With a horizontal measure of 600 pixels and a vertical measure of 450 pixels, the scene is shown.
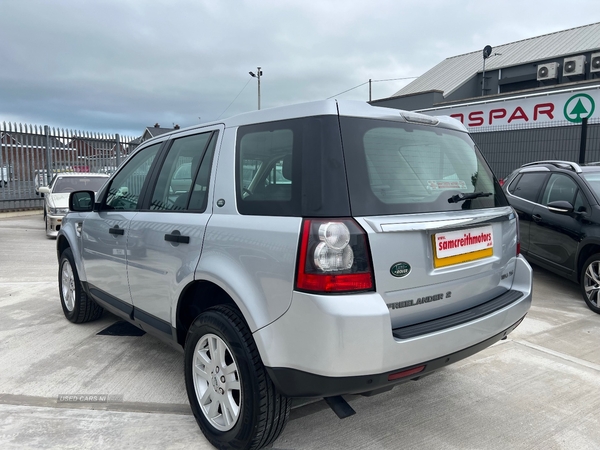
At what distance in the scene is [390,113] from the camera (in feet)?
8.04

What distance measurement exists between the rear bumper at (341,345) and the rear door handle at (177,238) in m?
0.80

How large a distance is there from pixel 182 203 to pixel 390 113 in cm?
136

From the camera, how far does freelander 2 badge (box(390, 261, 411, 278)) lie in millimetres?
2094

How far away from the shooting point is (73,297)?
4551mm

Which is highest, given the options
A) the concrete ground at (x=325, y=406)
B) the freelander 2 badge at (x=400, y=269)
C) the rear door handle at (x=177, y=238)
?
the rear door handle at (x=177, y=238)

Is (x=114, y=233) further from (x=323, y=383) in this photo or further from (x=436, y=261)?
(x=436, y=261)

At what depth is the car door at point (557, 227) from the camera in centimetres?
539

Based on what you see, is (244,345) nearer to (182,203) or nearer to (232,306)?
(232,306)

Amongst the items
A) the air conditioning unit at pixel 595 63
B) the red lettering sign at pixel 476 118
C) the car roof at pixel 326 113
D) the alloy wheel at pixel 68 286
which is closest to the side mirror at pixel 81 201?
the alloy wheel at pixel 68 286

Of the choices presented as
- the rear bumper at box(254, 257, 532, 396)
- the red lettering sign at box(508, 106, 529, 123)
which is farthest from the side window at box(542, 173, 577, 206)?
the red lettering sign at box(508, 106, 529, 123)

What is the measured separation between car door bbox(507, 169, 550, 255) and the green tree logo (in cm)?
811

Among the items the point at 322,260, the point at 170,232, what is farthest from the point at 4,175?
the point at 322,260

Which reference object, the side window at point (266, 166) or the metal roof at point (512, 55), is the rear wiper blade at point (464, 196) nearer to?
the side window at point (266, 166)

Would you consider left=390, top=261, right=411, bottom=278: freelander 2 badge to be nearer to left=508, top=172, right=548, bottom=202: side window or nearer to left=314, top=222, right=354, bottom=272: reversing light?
left=314, top=222, right=354, bottom=272: reversing light
